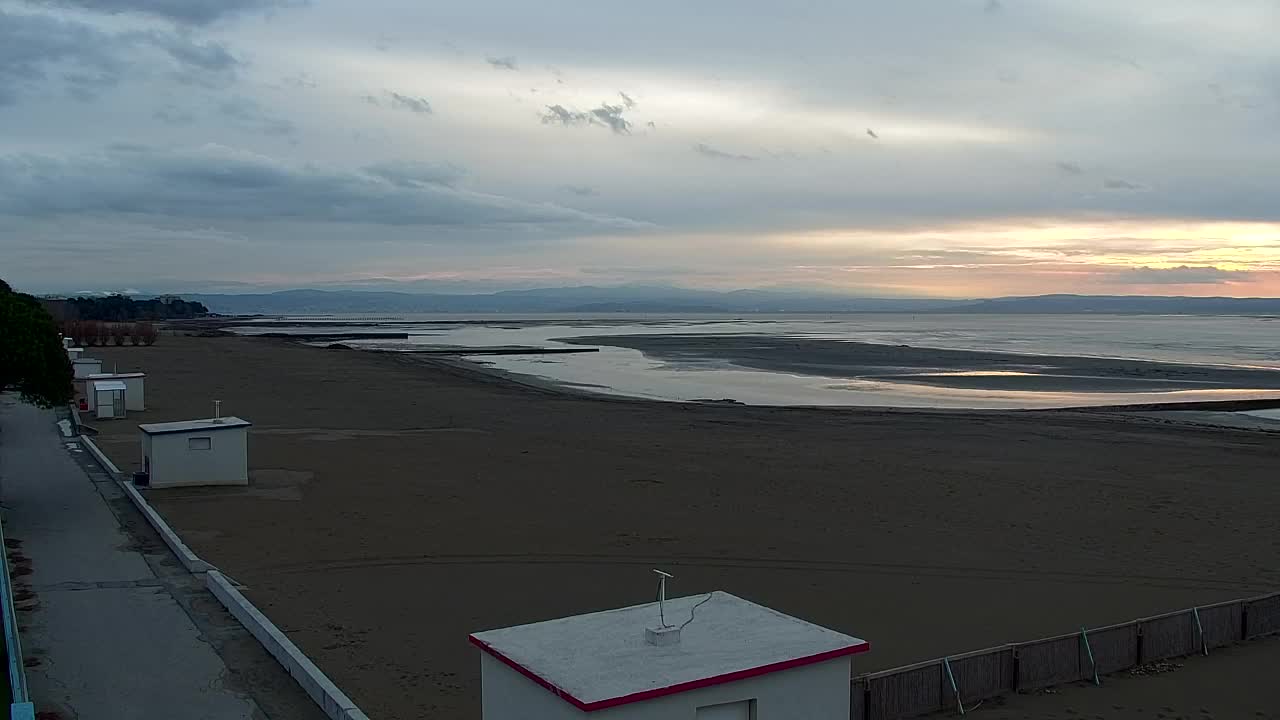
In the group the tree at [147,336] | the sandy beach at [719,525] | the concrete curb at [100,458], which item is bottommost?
the sandy beach at [719,525]

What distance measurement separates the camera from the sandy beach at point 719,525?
14828mm

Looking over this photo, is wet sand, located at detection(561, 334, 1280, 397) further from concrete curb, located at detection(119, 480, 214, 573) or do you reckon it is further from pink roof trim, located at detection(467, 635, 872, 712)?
pink roof trim, located at detection(467, 635, 872, 712)

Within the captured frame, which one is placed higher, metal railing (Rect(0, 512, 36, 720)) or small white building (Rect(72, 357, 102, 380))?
small white building (Rect(72, 357, 102, 380))

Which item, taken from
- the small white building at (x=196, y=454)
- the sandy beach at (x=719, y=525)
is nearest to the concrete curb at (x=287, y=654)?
the sandy beach at (x=719, y=525)

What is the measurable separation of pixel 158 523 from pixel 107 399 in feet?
68.7

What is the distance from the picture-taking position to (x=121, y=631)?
13141 millimetres

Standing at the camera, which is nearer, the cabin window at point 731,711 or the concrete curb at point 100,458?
the cabin window at point 731,711

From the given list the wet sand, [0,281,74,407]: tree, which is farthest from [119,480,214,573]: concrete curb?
the wet sand

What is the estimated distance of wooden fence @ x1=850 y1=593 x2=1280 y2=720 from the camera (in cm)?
1115

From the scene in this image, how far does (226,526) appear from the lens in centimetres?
1992

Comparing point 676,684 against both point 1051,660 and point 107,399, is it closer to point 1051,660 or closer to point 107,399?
point 1051,660

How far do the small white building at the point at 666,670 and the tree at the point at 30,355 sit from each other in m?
16.4

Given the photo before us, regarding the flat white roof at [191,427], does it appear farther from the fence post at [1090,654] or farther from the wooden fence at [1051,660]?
the fence post at [1090,654]

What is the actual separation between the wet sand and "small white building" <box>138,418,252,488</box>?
1653 inches
